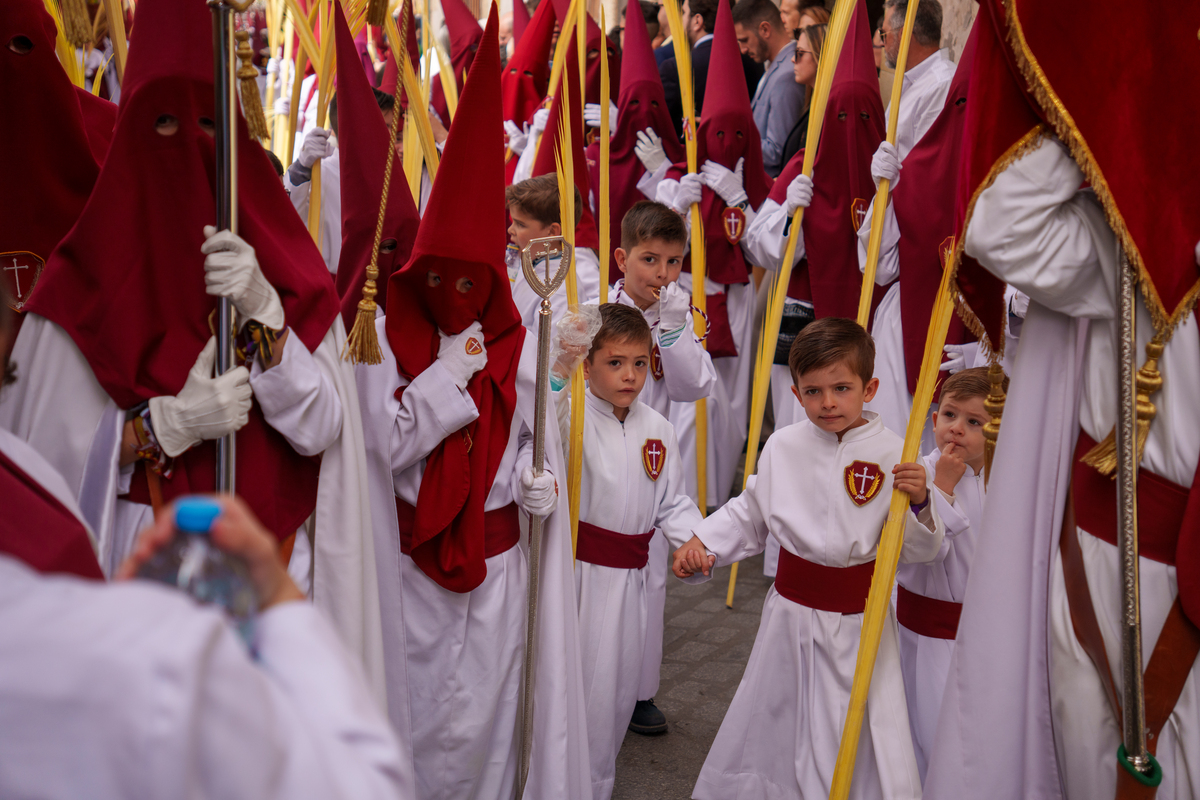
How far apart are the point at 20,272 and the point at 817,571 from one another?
7.50 feet

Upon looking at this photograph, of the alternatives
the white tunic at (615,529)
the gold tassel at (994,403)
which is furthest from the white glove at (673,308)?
the gold tassel at (994,403)

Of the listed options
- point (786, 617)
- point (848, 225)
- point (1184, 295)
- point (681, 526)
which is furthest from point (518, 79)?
point (1184, 295)

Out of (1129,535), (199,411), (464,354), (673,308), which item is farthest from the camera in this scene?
(673,308)

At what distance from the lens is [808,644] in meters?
2.91

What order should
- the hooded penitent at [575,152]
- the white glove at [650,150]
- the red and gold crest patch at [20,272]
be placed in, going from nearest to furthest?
1. the red and gold crest patch at [20,272]
2. the hooded penitent at [575,152]
3. the white glove at [650,150]

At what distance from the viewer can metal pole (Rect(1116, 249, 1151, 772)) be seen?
6.31 ft

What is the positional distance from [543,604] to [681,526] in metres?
0.58

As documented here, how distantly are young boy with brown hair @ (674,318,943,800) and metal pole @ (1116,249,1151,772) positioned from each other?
0.83m

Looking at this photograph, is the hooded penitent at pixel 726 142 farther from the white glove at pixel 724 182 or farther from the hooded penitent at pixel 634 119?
the hooded penitent at pixel 634 119

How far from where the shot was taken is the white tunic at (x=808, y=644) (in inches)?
110

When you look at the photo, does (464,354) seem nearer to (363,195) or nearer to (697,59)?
(363,195)

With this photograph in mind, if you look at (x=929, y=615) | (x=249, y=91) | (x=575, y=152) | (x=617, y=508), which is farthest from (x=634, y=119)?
(x=249, y=91)

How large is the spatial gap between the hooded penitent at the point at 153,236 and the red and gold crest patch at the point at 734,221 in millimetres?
3786

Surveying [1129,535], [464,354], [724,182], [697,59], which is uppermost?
[697,59]
